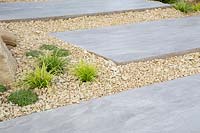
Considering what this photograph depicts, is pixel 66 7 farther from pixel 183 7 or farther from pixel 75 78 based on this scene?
pixel 75 78

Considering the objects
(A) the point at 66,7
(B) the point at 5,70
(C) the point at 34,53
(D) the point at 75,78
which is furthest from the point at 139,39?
(A) the point at 66,7

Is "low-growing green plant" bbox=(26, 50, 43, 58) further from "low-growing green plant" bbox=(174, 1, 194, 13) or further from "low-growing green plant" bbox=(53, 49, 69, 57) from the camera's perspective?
"low-growing green plant" bbox=(174, 1, 194, 13)

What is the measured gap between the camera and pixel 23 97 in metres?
3.43

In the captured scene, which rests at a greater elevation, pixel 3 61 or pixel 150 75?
pixel 3 61

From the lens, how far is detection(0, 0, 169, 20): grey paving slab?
6.71 metres

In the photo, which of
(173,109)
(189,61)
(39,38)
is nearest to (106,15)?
(39,38)

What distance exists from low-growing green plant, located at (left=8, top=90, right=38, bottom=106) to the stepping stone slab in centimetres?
128

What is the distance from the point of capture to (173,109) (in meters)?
3.25

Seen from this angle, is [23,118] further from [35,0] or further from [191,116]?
[35,0]

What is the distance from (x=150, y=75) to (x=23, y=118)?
1603 millimetres

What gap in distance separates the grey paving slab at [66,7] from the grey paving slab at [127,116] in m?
3.51

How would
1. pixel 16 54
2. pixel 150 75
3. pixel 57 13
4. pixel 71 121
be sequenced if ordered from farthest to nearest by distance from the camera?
pixel 57 13 → pixel 16 54 → pixel 150 75 → pixel 71 121

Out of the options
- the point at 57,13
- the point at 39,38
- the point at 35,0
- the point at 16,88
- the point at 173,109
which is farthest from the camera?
the point at 35,0

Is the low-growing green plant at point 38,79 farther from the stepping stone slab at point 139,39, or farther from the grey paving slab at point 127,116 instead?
the stepping stone slab at point 139,39
